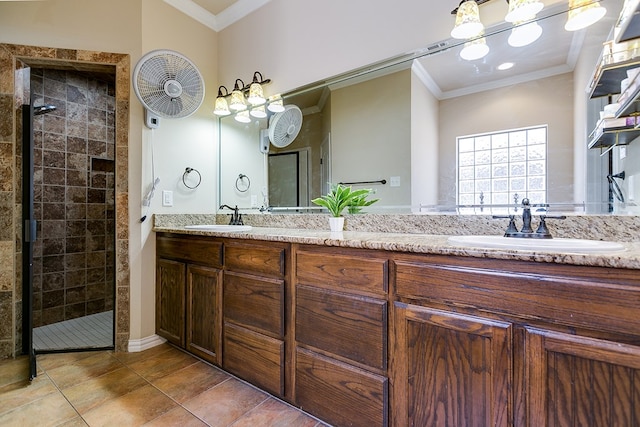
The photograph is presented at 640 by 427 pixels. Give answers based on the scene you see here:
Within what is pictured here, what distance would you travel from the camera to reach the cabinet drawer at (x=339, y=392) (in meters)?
1.17

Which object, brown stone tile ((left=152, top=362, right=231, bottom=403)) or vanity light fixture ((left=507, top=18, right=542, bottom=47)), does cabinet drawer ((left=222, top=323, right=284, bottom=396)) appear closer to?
brown stone tile ((left=152, top=362, right=231, bottom=403))

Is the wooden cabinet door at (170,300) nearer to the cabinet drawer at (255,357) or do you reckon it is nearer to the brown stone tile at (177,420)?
the cabinet drawer at (255,357)

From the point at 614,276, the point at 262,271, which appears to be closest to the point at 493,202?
the point at 614,276

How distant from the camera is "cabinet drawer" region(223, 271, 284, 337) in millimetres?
1480

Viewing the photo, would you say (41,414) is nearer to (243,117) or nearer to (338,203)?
(338,203)

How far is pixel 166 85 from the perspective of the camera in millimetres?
2051

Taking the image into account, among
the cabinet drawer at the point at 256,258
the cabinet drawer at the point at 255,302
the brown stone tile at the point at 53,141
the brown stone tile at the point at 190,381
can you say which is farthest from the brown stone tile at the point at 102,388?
the brown stone tile at the point at 53,141

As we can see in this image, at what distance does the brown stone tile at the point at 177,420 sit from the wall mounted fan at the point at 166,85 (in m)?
1.81

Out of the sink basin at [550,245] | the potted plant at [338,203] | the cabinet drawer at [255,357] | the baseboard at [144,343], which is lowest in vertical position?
the baseboard at [144,343]

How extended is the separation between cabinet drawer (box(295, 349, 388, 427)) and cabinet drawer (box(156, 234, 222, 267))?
2.49 feet

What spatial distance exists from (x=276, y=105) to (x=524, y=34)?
1595 millimetres

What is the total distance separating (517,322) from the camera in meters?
0.90

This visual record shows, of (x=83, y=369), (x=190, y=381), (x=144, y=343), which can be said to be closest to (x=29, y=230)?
(x=83, y=369)

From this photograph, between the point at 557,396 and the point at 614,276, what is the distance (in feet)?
1.23
